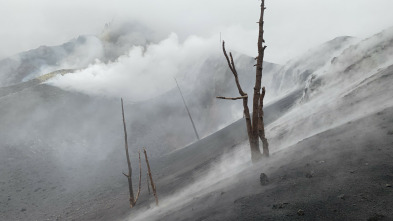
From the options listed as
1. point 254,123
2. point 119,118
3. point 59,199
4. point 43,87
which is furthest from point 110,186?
point 43,87

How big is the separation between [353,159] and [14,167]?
121ft

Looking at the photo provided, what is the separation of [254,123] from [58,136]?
41188 mm

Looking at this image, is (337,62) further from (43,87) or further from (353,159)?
(43,87)

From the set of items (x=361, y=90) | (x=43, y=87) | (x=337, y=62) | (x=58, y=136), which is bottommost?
(x=361, y=90)

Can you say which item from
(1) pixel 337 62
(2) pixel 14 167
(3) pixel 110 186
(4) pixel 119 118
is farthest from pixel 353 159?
(4) pixel 119 118

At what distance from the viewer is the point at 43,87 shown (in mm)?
59250

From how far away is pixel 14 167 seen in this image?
3525cm

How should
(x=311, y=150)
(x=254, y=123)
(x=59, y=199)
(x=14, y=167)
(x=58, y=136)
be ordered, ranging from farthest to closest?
(x=58, y=136)
(x=14, y=167)
(x=59, y=199)
(x=254, y=123)
(x=311, y=150)

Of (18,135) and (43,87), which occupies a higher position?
(43,87)

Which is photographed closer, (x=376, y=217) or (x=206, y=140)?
(x=376, y=217)

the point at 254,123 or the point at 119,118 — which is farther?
the point at 119,118

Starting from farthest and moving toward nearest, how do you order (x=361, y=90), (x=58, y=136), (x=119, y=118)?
1. (x=119, y=118)
2. (x=58, y=136)
3. (x=361, y=90)

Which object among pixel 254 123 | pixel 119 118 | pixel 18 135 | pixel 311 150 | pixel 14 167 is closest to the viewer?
pixel 311 150

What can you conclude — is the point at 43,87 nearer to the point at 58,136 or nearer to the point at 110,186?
the point at 58,136
